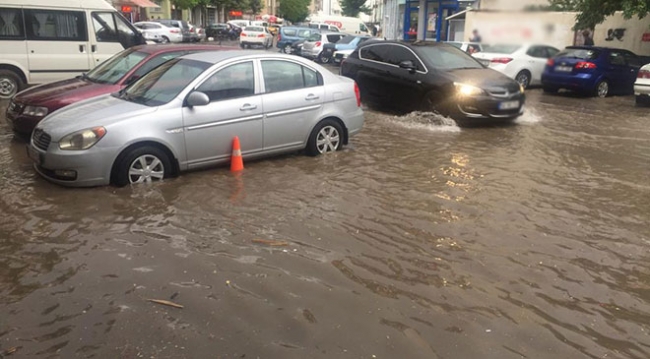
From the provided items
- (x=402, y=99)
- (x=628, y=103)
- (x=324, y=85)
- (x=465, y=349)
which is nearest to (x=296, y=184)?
(x=324, y=85)

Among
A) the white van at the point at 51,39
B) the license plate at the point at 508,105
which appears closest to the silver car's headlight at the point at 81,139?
the white van at the point at 51,39

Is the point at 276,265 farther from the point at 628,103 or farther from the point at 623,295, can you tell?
the point at 628,103

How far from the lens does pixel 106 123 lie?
571 cm

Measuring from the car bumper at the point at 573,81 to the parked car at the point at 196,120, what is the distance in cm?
1017

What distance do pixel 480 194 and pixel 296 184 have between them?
6.91 ft

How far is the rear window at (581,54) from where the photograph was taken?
15.5 meters

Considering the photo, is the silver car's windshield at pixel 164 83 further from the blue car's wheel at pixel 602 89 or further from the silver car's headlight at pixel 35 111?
the blue car's wheel at pixel 602 89

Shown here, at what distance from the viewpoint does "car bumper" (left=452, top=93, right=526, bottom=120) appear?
9781mm

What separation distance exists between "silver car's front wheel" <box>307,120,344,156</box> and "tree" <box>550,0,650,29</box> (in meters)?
8.51

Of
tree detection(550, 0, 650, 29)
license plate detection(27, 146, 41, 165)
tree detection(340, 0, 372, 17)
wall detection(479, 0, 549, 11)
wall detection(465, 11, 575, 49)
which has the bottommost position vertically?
license plate detection(27, 146, 41, 165)

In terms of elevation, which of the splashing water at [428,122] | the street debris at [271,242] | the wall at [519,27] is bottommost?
the street debris at [271,242]

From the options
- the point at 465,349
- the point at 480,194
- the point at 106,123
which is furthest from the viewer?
the point at 480,194

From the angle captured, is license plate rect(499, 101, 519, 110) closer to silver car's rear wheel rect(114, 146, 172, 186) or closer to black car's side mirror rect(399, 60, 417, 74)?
black car's side mirror rect(399, 60, 417, 74)

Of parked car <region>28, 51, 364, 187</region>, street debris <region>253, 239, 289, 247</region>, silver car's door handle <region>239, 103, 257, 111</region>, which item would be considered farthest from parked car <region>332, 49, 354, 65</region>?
street debris <region>253, 239, 289, 247</region>
